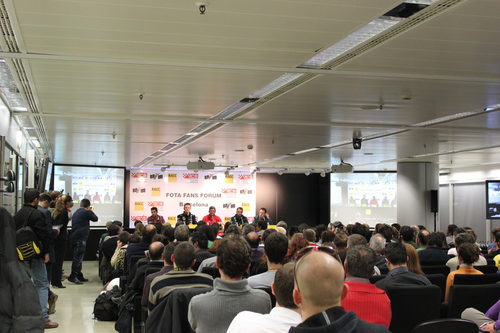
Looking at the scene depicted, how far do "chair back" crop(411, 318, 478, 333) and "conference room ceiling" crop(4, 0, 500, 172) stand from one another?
2191mm

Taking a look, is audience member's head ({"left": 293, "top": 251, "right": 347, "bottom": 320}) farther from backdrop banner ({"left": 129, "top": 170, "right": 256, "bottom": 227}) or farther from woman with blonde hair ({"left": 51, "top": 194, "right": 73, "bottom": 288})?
backdrop banner ({"left": 129, "top": 170, "right": 256, "bottom": 227})

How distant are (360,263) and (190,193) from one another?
1731 cm

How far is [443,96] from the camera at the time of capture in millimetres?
7520

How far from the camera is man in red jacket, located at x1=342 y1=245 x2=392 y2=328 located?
359cm

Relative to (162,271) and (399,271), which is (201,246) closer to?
(162,271)

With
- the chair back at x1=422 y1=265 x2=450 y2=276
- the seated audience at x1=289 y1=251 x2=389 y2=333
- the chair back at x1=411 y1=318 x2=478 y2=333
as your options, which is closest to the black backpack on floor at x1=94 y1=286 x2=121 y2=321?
the chair back at x1=422 y1=265 x2=450 y2=276

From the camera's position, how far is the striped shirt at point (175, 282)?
4.09 metres

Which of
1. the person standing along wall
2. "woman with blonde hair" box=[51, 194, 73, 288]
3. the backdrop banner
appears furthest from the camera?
the backdrop banner

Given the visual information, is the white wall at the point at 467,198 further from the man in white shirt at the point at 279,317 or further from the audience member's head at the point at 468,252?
the man in white shirt at the point at 279,317

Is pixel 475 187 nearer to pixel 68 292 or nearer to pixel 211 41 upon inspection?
pixel 68 292

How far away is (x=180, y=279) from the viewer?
13.8 feet

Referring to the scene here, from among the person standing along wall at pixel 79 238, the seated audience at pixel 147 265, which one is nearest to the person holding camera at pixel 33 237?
the seated audience at pixel 147 265

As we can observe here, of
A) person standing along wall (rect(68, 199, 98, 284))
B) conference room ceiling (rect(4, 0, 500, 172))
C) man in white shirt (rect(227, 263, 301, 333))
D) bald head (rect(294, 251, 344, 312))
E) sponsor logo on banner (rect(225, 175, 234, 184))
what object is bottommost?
person standing along wall (rect(68, 199, 98, 284))

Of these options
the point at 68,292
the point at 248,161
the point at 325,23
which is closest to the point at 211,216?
the point at 248,161
